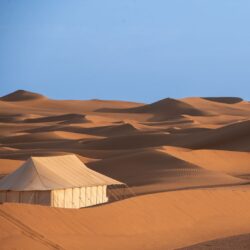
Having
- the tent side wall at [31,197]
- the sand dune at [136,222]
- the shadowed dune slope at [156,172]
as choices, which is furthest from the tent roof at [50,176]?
the shadowed dune slope at [156,172]

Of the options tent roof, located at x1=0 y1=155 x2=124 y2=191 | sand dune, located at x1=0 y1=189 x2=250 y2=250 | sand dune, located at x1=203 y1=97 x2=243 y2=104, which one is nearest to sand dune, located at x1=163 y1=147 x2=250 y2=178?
tent roof, located at x1=0 y1=155 x2=124 y2=191

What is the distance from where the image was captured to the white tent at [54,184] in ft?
77.6

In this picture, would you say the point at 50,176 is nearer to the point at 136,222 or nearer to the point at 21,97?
the point at 136,222

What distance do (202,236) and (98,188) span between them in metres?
5.28

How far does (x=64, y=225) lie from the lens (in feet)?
63.3

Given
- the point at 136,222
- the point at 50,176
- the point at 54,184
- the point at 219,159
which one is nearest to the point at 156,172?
the point at 219,159

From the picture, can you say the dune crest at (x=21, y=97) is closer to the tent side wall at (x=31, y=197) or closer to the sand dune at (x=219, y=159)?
the sand dune at (x=219, y=159)

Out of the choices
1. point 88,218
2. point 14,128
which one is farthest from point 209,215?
point 14,128

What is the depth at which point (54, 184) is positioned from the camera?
2394 cm

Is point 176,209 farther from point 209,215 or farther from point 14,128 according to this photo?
point 14,128

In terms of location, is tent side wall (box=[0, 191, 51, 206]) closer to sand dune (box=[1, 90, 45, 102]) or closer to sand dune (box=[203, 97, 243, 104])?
sand dune (box=[203, 97, 243, 104])

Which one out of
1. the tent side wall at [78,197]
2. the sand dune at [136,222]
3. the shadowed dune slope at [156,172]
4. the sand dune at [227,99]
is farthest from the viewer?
the sand dune at [227,99]

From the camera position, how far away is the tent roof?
2386 centimetres

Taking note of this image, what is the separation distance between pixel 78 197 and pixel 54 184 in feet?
3.59
